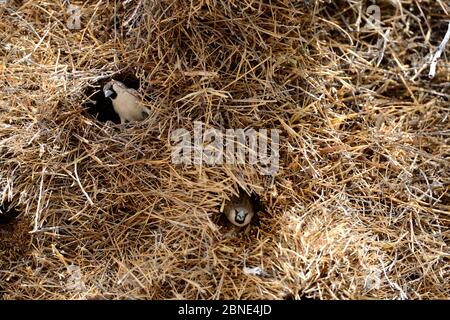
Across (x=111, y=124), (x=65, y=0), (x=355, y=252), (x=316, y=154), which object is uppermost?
(x=65, y=0)

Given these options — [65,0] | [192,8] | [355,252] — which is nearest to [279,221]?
[355,252]

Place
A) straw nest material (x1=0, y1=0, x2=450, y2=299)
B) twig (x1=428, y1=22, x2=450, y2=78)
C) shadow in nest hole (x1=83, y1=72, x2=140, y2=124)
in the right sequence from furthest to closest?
twig (x1=428, y1=22, x2=450, y2=78)
shadow in nest hole (x1=83, y1=72, x2=140, y2=124)
straw nest material (x1=0, y1=0, x2=450, y2=299)

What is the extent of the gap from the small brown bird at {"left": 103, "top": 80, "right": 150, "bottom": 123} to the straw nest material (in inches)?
2.1

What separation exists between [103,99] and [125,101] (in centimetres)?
15

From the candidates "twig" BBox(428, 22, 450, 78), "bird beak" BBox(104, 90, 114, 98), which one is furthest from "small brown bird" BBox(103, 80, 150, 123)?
"twig" BBox(428, 22, 450, 78)

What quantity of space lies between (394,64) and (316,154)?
65 cm

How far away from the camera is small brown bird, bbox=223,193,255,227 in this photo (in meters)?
2.60

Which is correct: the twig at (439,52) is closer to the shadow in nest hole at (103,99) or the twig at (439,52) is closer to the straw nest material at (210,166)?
the straw nest material at (210,166)

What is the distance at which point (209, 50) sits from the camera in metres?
2.76

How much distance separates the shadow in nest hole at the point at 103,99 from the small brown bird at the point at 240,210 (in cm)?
62

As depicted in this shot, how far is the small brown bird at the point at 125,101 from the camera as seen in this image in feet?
8.91

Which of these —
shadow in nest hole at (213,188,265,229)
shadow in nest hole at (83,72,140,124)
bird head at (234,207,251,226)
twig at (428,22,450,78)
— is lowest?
shadow in nest hole at (213,188,265,229)

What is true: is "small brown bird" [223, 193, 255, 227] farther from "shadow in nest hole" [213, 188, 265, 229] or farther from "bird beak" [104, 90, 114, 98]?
"bird beak" [104, 90, 114, 98]

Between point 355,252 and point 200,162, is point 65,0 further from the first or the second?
point 355,252
